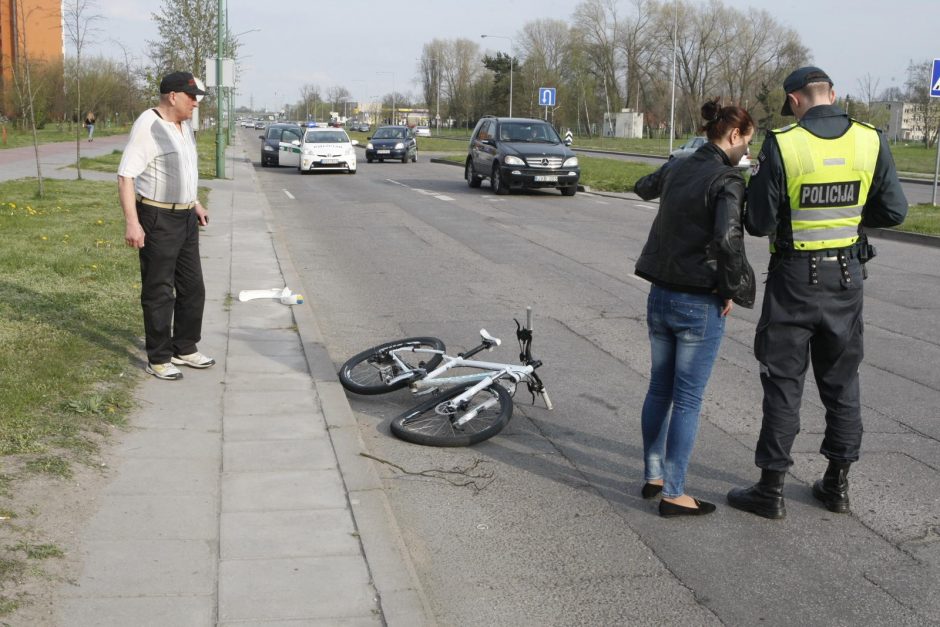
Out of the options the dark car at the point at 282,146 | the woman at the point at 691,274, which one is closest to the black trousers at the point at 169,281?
the woman at the point at 691,274

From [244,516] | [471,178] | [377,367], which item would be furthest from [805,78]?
[471,178]

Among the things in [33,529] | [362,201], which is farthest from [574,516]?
[362,201]

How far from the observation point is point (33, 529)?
4.01 m

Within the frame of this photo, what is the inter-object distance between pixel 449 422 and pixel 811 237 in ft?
7.52

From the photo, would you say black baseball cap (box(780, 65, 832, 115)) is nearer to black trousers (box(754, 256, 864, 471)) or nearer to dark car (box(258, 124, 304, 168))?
black trousers (box(754, 256, 864, 471))

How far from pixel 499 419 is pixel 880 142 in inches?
96.8

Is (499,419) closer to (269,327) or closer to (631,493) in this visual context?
(631,493)

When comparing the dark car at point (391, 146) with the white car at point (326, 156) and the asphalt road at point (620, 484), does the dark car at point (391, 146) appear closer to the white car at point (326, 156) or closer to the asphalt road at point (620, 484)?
the white car at point (326, 156)

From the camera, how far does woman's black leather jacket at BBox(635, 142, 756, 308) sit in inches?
169

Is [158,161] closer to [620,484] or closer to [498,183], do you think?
[620,484]

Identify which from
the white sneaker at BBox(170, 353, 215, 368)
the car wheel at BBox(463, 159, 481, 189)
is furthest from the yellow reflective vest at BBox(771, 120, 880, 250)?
the car wheel at BBox(463, 159, 481, 189)

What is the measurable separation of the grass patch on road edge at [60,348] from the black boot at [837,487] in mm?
3476

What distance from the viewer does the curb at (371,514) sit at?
11.8ft

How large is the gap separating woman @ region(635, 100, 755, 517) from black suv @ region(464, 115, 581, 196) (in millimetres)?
19269
